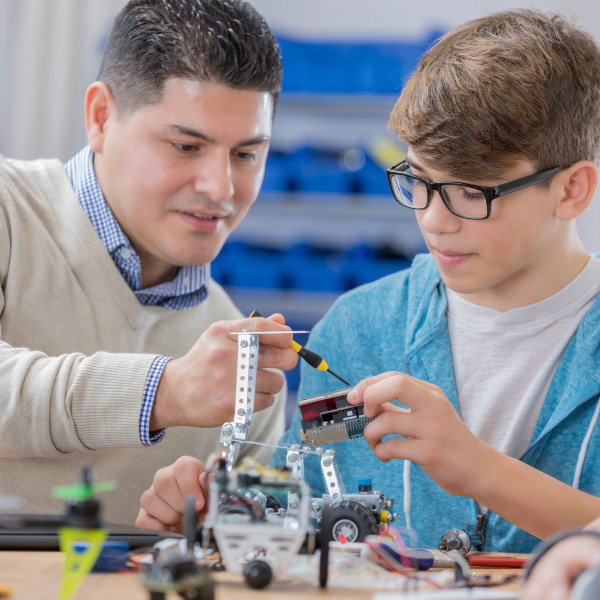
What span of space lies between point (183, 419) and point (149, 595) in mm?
484

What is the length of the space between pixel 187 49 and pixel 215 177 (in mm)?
278

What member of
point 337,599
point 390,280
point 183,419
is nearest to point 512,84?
point 390,280

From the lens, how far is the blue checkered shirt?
1706mm

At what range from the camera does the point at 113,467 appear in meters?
1.61

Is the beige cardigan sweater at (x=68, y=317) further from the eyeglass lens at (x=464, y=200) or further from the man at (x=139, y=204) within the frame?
the eyeglass lens at (x=464, y=200)

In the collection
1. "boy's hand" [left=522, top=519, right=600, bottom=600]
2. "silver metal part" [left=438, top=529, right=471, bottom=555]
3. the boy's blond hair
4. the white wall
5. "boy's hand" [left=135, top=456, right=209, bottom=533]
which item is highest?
the white wall

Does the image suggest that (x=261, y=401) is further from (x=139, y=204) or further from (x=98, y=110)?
(x=98, y=110)

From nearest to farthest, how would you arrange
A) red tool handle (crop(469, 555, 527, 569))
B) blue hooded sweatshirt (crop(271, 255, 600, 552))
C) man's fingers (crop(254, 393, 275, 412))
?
red tool handle (crop(469, 555, 527, 569)) < man's fingers (crop(254, 393, 275, 412)) < blue hooded sweatshirt (crop(271, 255, 600, 552))

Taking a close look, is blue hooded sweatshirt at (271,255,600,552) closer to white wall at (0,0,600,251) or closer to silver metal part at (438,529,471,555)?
silver metal part at (438,529,471,555)

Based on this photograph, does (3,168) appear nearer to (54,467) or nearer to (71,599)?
(54,467)

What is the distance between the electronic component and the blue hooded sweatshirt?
351 millimetres

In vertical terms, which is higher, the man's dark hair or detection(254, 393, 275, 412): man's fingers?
the man's dark hair

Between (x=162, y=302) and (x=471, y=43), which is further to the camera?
→ (x=162, y=302)

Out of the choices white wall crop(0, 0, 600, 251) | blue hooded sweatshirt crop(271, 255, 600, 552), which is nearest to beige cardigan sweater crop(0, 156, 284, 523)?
blue hooded sweatshirt crop(271, 255, 600, 552)
